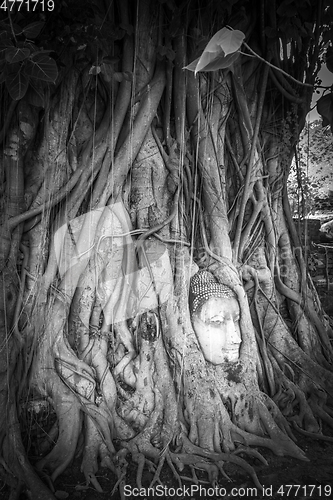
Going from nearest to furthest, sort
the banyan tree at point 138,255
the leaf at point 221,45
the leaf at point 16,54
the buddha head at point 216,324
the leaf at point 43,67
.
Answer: the leaf at point 221,45, the leaf at point 16,54, the leaf at point 43,67, the banyan tree at point 138,255, the buddha head at point 216,324

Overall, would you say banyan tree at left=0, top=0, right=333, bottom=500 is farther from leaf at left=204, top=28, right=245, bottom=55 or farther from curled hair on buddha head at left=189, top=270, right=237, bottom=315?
leaf at left=204, top=28, right=245, bottom=55

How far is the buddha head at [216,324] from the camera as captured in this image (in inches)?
95.3

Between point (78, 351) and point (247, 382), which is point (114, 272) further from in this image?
point (247, 382)

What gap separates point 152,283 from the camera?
245 centimetres

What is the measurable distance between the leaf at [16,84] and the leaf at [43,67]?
0.26ft

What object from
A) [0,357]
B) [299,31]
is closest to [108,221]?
[0,357]

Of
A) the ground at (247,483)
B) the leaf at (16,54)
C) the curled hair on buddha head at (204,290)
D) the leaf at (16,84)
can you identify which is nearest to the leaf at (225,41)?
the leaf at (16,54)

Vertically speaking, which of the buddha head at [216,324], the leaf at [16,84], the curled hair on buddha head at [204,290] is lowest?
the buddha head at [216,324]

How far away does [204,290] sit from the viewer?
2471 mm

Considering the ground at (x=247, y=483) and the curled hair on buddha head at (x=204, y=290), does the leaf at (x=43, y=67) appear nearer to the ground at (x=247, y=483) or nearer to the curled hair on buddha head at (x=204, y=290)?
the curled hair on buddha head at (x=204, y=290)

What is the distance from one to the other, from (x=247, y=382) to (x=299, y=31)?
2475mm

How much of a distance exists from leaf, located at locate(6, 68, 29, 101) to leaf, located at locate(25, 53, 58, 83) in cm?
8

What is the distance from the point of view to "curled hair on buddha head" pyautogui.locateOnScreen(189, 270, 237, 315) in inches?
96.5

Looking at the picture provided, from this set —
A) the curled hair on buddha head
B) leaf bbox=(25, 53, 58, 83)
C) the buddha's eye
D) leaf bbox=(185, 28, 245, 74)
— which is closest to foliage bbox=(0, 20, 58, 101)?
leaf bbox=(25, 53, 58, 83)
